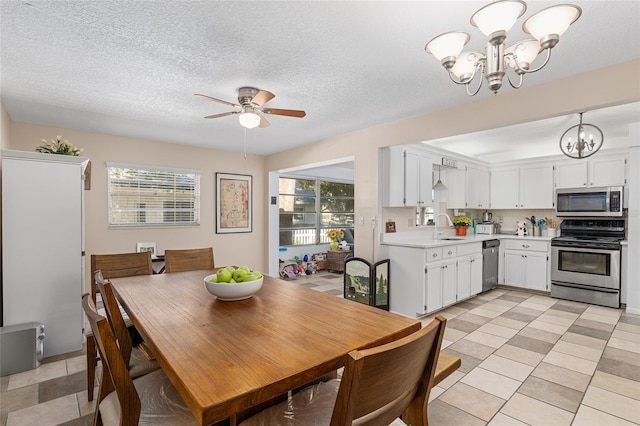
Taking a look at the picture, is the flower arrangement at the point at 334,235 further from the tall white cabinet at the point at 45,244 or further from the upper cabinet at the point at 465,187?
the tall white cabinet at the point at 45,244

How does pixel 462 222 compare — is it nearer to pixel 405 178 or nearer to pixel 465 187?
pixel 465 187

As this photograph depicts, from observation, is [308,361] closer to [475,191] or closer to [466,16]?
[466,16]

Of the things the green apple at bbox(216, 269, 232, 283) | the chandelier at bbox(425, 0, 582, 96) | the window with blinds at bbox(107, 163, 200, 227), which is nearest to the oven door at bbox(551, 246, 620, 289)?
the chandelier at bbox(425, 0, 582, 96)

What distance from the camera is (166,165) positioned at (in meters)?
4.83

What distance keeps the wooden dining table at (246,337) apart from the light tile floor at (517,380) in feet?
3.35

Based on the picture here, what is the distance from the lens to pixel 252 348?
1.16m

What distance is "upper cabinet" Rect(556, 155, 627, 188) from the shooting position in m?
4.62

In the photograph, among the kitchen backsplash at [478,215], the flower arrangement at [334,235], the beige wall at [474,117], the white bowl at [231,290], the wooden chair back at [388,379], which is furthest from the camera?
the flower arrangement at [334,235]

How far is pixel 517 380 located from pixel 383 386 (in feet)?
7.26

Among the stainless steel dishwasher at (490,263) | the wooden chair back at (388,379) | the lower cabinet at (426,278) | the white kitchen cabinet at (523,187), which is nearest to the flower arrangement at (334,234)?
the white kitchen cabinet at (523,187)

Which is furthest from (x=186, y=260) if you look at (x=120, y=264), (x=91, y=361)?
(x=91, y=361)

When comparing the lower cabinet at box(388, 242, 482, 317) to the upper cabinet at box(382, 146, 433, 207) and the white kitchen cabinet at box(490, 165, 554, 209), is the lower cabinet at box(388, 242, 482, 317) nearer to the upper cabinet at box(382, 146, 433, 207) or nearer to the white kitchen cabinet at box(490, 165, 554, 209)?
the upper cabinet at box(382, 146, 433, 207)

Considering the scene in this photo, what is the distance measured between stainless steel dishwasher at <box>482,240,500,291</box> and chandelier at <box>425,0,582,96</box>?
Result: 3.83m

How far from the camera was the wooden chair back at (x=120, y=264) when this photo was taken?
2738mm
